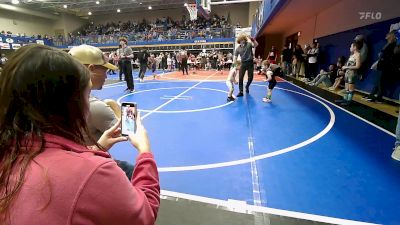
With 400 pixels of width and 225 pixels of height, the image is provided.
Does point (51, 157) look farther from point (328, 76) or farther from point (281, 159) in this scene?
point (328, 76)

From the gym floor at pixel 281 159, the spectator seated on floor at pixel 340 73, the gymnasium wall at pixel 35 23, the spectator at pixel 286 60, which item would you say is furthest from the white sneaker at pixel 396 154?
the gymnasium wall at pixel 35 23

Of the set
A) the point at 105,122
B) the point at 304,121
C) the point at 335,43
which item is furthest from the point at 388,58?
the point at 105,122

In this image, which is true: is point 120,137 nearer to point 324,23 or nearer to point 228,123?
point 228,123

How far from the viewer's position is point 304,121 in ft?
16.7

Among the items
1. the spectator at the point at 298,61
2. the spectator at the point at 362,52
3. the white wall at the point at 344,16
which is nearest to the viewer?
the white wall at the point at 344,16

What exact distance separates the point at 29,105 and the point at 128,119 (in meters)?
0.80

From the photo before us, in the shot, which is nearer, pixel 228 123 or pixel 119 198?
pixel 119 198

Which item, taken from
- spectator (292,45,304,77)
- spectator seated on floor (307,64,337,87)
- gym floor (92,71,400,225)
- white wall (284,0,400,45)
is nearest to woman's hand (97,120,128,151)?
gym floor (92,71,400,225)

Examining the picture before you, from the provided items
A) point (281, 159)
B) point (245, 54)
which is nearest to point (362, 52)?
point (245, 54)

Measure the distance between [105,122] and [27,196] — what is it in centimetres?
116

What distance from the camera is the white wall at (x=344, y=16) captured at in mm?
7043

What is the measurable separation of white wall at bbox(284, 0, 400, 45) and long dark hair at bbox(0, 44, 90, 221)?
825 cm

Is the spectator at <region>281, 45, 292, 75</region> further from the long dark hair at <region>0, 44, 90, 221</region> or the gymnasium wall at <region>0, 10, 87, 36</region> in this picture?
the gymnasium wall at <region>0, 10, 87, 36</region>

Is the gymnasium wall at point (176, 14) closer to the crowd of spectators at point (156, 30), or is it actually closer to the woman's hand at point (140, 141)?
the crowd of spectators at point (156, 30)
